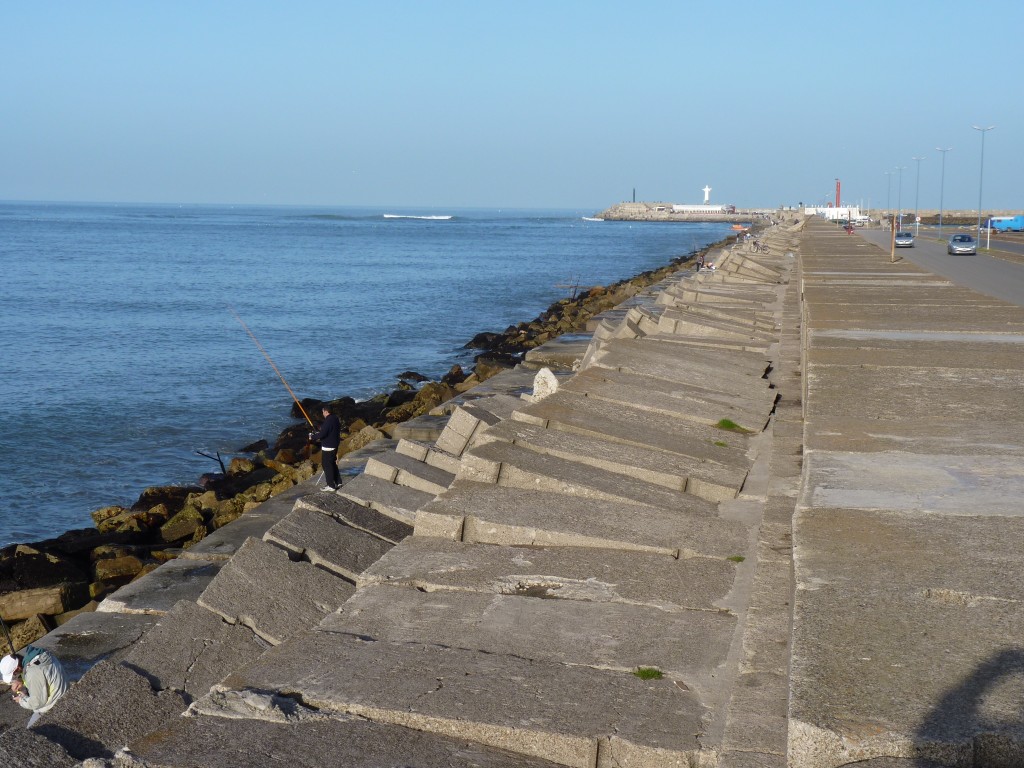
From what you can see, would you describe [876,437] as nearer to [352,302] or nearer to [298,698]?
[298,698]

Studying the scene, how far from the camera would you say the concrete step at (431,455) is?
6.79 metres

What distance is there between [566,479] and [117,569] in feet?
13.0

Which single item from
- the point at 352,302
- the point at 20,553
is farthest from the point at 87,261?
the point at 20,553

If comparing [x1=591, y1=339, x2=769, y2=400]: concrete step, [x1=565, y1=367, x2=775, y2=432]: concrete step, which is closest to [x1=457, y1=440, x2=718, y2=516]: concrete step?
[x1=565, y1=367, x2=775, y2=432]: concrete step

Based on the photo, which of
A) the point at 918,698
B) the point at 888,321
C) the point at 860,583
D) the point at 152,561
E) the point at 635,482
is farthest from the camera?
the point at 888,321

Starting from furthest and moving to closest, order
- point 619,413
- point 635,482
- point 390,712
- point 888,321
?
point 888,321 < point 619,413 < point 635,482 < point 390,712

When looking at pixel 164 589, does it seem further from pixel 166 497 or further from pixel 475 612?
pixel 166 497

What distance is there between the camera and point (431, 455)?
690 centimetres

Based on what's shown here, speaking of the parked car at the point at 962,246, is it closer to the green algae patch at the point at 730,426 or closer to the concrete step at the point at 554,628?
the green algae patch at the point at 730,426

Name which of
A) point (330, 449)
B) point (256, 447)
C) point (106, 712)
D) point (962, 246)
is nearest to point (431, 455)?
point (330, 449)

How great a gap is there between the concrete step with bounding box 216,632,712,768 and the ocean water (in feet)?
25.4

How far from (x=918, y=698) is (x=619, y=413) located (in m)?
4.10

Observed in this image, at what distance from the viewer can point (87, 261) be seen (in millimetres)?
57719

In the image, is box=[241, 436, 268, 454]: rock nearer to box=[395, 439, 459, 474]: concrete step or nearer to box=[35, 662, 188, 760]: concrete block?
box=[395, 439, 459, 474]: concrete step
